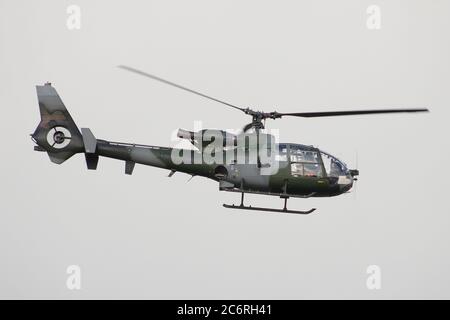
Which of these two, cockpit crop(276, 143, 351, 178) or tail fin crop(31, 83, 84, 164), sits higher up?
tail fin crop(31, 83, 84, 164)

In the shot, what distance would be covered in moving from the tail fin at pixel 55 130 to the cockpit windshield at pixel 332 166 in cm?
543

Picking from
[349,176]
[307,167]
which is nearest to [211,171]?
[307,167]

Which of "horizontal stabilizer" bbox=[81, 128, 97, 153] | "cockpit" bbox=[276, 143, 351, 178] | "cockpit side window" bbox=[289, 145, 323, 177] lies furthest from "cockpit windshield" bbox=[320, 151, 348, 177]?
"horizontal stabilizer" bbox=[81, 128, 97, 153]

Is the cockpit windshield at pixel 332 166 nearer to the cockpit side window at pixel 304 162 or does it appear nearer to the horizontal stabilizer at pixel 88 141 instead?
the cockpit side window at pixel 304 162

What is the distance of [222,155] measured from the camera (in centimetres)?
1535

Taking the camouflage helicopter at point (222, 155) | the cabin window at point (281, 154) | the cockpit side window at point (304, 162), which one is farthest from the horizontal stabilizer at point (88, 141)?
the cockpit side window at point (304, 162)

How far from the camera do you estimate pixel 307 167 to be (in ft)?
50.8

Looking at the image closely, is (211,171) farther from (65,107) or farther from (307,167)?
(65,107)

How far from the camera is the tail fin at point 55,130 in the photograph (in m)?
Result: 15.2

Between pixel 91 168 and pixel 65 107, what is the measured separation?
4.95 ft

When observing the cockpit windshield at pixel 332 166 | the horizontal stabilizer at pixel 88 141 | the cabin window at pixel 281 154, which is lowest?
the cockpit windshield at pixel 332 166

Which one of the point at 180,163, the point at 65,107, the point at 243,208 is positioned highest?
the point at 65,107

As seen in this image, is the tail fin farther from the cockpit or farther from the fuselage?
the cockpit

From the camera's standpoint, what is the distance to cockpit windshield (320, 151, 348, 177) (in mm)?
15703
